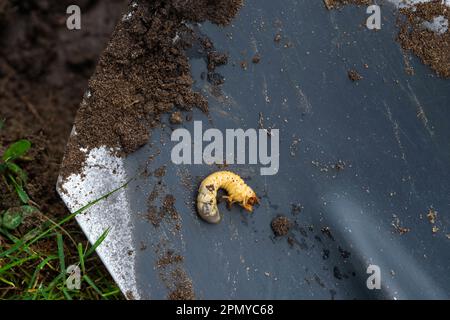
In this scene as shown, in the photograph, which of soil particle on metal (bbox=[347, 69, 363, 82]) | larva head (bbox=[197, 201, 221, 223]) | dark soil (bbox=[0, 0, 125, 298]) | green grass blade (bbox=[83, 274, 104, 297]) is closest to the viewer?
larva head (bbox=[197, 201, 221, 223])

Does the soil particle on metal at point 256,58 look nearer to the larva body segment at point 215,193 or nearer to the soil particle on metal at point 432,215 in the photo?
the larva body segment at point 215,193

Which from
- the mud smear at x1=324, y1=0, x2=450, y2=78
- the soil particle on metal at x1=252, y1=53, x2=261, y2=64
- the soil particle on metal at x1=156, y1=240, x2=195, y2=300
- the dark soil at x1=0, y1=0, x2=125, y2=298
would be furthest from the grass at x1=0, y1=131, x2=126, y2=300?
the mud smear at x1=324, y1=0, x2=450, y2=78

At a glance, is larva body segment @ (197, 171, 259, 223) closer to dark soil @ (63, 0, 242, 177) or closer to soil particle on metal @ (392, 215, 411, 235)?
dark soil @ (63, 0, 242, 177)

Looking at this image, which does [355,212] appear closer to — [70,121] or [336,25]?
[336,25]

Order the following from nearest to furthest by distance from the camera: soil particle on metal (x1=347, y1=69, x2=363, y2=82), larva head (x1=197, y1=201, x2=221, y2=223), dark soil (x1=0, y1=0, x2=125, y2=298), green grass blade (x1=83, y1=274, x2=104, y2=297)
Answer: larva head (x1=197, y1=201, x2=221, y2=223), soil particle on metal (x1=347, y1=69, x2=363, y2=82), green grass blade (x1=83, y1=274, x2=104, y2=297), dark soil (x1=0, y1=0, x2=125, y2=298)

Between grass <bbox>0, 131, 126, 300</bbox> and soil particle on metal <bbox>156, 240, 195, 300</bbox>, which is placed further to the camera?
grass <bbox>0, 131, 126, 300</bbox>

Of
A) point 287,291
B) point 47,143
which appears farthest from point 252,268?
point 47,143

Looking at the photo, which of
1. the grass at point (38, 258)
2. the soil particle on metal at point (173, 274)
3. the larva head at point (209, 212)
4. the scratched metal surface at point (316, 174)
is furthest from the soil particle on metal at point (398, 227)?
the grass at point (38, 258)
